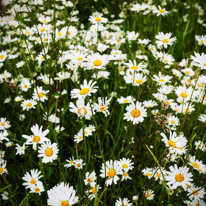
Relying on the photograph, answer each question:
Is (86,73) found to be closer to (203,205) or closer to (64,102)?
(64,102)

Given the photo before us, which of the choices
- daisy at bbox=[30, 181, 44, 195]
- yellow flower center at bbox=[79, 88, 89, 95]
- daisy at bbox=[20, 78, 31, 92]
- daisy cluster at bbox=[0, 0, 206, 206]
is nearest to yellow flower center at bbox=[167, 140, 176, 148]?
daisy cluster at bbox=[0, 0, 206, 206]

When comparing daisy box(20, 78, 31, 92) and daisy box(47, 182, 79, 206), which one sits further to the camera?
daisy box(20, 78, 31, 92)

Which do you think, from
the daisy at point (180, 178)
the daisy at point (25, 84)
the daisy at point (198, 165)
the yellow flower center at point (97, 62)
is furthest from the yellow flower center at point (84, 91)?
the daisy at point (25, 84)

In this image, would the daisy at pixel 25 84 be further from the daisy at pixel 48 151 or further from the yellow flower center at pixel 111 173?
the yellow flower center at pixel 111 173

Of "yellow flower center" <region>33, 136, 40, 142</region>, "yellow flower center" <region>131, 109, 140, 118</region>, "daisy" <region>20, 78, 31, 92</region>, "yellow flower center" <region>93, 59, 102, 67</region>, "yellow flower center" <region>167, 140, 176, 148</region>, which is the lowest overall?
"daisy" <region>20, 78, 31, 92</region>

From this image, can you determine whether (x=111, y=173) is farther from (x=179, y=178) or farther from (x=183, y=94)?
(x=183, y=94)

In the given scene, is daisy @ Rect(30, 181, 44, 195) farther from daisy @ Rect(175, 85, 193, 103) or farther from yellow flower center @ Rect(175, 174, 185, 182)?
daisy @ Rect(175, 85, 193, 103)

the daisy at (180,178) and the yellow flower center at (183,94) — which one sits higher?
the yellow flower center at (183,94)

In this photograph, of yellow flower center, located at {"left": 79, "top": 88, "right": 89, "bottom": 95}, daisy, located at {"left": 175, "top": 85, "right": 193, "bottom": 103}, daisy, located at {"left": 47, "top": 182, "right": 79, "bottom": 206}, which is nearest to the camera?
daisy, located at {"left": 47, "top": 182, "right": 79, "bottom": 206}

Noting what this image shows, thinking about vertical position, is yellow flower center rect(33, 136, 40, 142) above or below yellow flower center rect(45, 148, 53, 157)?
above

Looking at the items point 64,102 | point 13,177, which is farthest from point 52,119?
point 13,177

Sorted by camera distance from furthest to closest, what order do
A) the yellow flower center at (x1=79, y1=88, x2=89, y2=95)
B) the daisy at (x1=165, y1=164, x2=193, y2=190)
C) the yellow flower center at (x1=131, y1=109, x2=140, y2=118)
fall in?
the yellow flower center at (x1=131, y1=109, x2=140, y2=118) < the yellow flower center at (x1=79, y1=88, x2=89, y2=95) < the daisy at (x1=165, y1=164, x2=193, y2=190)
